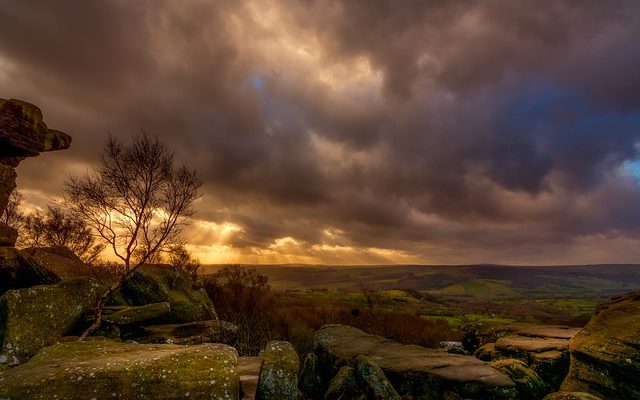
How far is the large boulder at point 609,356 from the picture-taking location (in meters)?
12.0

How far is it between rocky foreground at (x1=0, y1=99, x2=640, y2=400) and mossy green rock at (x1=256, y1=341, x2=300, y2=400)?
0.03 m

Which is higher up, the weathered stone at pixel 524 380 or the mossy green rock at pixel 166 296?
the mossy green rock at pixel 166 296

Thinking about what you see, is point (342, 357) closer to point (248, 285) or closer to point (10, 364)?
point (10, 364)

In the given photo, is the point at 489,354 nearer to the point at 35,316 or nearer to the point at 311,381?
the point at 311,381

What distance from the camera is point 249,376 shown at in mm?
13172

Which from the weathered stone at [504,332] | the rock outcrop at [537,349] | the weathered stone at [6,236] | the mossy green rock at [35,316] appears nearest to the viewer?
the mossy green rock at [35,316]

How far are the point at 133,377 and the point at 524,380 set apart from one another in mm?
12964

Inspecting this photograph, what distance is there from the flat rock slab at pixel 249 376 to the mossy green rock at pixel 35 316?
291 inches

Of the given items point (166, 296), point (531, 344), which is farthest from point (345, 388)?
point (166, 296)

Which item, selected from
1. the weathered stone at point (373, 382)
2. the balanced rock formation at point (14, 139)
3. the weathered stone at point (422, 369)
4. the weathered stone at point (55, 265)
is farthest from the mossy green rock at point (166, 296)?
the weathered stone at point (373, 382)

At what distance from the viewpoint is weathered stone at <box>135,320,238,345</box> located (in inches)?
742

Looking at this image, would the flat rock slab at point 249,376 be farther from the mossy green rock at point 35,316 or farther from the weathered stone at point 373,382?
Result: the mossy green rock at point 35,316

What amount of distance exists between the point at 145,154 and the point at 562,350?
2484 cm

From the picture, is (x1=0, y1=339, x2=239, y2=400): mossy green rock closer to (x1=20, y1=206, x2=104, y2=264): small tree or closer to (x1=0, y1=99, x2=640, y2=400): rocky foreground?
(x1=0, y1=99, x2=640, y2=400): rocky foreground
